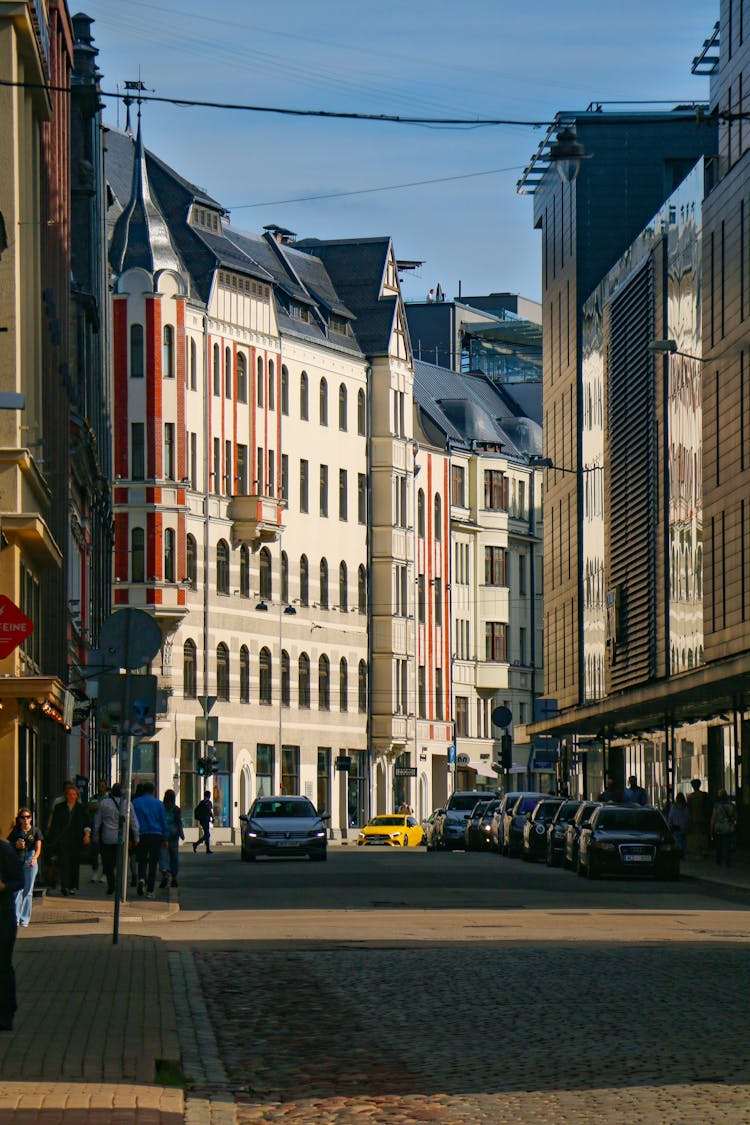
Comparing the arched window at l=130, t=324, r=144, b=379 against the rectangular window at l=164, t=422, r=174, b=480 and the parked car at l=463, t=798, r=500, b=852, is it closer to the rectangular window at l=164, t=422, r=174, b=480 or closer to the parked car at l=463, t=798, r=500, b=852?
the rectangular window at l=164, t=422, r=174, b=480

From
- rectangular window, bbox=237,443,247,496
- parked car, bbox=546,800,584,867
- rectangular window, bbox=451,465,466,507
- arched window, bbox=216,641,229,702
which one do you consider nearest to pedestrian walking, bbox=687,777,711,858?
parked car, bbox=546,800,584,867

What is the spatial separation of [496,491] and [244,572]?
28.9 m

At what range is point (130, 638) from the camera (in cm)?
2200

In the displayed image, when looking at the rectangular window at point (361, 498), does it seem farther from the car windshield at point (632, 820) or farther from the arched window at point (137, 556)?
the car windshield at point (632, 820)

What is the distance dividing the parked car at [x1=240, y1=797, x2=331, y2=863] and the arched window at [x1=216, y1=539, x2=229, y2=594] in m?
34.5

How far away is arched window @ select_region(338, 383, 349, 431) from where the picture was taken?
9606 centimetres

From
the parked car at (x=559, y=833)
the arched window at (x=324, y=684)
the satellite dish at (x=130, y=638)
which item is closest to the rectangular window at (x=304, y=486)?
the arched window at (x=324, y=684)

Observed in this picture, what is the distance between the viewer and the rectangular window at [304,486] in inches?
3652

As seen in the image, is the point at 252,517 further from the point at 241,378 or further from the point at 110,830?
the point at 110,830

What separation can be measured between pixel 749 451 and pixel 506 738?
1616cm

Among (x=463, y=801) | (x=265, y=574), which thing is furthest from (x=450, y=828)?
(x=265, y=574)

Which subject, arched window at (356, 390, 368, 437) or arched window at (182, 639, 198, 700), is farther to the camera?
arched window at (356, 390, 368, 437)

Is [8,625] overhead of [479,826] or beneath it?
overhead

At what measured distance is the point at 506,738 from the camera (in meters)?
64.3
